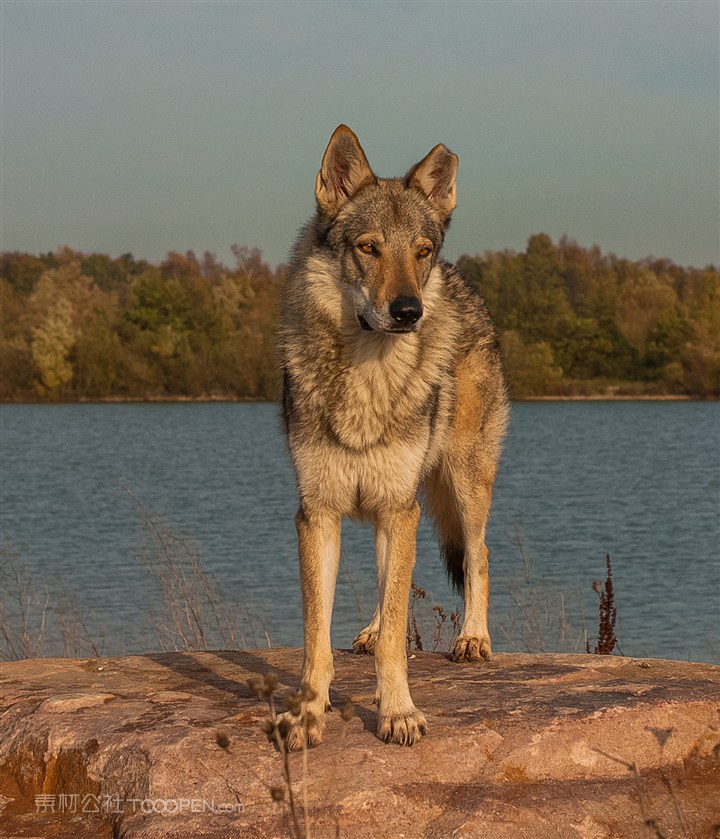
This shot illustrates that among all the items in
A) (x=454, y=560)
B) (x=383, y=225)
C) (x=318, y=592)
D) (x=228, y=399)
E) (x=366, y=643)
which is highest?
(x=383, y=225)

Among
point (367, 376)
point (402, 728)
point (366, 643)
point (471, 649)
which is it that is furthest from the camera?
point (366, 643)

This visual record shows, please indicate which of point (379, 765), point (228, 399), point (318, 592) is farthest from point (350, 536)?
point (228, 399)

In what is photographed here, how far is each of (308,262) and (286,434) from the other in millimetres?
839

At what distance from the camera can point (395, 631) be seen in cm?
501

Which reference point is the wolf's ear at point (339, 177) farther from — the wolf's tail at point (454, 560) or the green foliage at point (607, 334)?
the green foliage at point (607, 334)

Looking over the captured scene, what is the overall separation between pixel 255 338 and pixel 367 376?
60815 mm

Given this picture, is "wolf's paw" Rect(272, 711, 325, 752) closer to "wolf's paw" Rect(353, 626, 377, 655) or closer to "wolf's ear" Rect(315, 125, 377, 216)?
"wolf's paw" Rect(353, 626, 377, 655)

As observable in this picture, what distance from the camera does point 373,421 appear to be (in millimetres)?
5277

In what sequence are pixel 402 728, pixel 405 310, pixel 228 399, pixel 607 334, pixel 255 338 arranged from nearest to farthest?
1. pixel 402 728
2. pixel 405 310
3. pixel 255 338
4. pixel 228 399
5. pixel 607 334

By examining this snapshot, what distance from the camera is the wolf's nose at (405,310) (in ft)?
16.3

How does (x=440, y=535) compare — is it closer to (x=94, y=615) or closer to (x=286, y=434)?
(x=286, y=434)

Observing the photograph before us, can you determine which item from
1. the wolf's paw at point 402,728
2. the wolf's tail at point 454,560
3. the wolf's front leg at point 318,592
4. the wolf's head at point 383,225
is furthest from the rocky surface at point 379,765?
the wolf's head at point 383,225

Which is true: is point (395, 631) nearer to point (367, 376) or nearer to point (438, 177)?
point (367, 376)

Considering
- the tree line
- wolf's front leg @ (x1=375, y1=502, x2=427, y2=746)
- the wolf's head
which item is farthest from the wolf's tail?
the tree line
